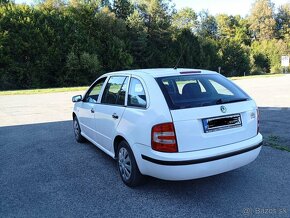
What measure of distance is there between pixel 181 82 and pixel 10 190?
2.95m

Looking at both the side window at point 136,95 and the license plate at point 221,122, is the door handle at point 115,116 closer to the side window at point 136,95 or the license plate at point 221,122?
the side window at point 136,95

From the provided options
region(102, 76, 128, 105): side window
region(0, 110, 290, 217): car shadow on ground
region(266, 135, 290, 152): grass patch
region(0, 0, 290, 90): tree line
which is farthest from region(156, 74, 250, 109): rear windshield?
region(0, 0, 290, 90): tree line

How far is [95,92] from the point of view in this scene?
5922 millimetres

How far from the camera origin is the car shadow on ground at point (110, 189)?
3.63 metres

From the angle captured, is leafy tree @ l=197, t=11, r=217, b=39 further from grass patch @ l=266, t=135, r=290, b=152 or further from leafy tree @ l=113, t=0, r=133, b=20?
grass patch @ l=266, t=135, r=290, b=152

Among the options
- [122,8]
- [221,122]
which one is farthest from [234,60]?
[221,122]

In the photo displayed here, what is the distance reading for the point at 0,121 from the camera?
10203 millimetres

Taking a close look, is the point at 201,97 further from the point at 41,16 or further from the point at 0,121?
the point at 41,16

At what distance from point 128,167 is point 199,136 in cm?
123

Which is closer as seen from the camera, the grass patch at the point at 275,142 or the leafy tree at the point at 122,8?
the grass patch at the point at 275,142

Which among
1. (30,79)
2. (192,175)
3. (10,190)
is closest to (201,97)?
(192,175)

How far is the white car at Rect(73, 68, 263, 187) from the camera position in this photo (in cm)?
353

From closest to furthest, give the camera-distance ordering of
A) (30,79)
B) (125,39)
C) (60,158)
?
(60,158) → (30,79) → (125,39)

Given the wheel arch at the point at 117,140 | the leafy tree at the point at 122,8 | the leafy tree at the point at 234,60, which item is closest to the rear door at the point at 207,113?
the wheel arch at the point at 117,140
